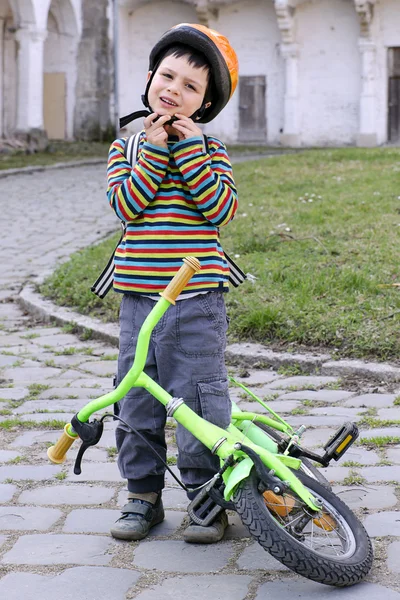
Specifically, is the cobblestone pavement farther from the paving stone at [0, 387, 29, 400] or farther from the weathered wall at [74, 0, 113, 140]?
the weathered wall at [74, 0, 113, 140]

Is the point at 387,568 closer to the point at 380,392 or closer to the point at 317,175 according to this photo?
the point at 380,392

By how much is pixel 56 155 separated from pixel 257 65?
23.5 ft

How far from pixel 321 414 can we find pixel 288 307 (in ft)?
4.64

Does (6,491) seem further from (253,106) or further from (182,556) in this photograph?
(253,106)

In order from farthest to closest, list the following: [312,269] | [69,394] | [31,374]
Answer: [312,269]
[31,374]
[69,394]

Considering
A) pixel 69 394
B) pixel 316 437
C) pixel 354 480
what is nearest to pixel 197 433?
pixel 354 480

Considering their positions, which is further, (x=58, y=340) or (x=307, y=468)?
(x=58, y=340)

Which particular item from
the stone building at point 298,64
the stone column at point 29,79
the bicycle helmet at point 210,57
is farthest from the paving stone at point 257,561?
the stone building at point 298,64

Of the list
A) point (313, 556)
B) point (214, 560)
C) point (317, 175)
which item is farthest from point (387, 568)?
point (317, 175)

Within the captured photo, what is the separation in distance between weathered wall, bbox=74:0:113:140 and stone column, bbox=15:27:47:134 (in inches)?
123

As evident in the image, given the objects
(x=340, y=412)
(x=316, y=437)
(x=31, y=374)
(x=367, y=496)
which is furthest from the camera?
(x=31, y=374)

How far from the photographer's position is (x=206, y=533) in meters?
2.94

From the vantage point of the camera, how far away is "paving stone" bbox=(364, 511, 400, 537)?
3.00 metres

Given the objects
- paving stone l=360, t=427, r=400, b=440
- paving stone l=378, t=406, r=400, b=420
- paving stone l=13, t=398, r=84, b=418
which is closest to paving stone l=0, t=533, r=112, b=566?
paving stone l=360, t=427, r=400, b=440
